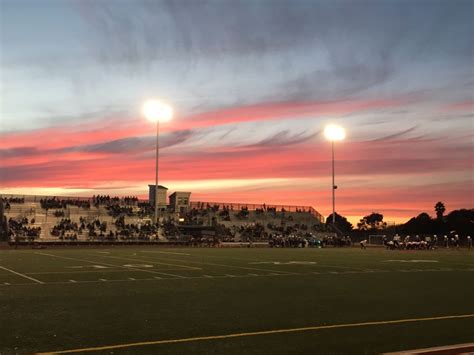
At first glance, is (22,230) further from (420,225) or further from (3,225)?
(420,225)

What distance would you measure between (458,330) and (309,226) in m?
57.6

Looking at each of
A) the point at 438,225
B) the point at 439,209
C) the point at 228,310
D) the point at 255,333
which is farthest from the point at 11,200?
the point at 439,209

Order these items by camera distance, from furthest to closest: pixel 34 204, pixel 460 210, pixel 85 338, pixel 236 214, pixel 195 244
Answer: pixel 460 210, pixel 236 214, pixel 34 204, pixel 195 244, pixel 85 338

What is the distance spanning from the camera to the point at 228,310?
30.3ft

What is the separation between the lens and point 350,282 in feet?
47.2

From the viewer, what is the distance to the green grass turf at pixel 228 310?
6.63m

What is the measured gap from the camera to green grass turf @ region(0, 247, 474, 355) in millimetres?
6633

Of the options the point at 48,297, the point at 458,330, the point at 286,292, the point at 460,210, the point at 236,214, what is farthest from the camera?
the point at 460,210

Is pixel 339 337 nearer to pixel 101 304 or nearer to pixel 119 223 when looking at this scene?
pixel 101 304

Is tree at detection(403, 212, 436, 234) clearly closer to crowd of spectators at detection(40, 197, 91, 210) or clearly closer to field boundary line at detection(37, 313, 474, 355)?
crowd of spectators at detection(40, 197, 91, 210)

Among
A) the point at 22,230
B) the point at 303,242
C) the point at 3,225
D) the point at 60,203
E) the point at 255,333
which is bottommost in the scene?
the point at 255,333

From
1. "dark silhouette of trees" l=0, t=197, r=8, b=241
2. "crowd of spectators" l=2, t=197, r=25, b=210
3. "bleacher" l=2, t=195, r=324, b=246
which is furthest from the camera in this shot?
"crowd of spectators" l=2, t=197, r=25, b=210

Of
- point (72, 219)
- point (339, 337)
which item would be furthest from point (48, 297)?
point (72, 219)

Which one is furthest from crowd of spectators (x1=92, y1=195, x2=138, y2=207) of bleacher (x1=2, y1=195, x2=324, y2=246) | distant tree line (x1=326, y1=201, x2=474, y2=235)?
distant tree line (x1=326, y1=201, x2=474, y2=235)
